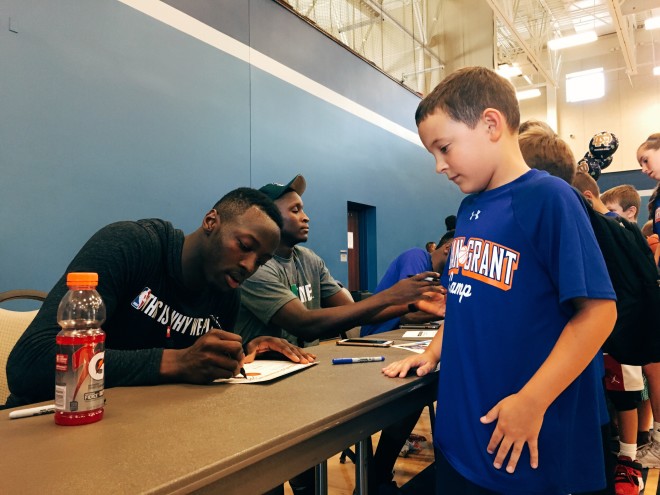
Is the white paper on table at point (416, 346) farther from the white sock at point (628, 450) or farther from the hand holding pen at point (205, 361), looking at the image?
the white sock at point (628, 450)

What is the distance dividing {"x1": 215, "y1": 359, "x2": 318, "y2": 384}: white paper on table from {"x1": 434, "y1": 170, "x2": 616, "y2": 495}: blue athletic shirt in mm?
430

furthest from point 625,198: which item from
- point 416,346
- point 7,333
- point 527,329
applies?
point 7,333

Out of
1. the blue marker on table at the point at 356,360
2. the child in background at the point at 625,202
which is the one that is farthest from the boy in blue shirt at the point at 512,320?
the child in background at the point at 625,202

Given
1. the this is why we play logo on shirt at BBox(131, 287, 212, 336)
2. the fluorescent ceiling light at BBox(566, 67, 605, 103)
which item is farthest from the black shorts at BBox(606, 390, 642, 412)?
the fluorescent ceiling light at BBox(566, 67, 605, 103)

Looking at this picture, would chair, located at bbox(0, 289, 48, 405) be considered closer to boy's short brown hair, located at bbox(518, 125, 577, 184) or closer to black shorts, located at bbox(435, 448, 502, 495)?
black shorts, located at bbox(435, 448, 502, 495)

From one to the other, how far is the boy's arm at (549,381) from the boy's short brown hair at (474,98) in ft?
1.53

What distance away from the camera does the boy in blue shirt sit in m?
0.86

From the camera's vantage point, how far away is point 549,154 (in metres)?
1.46

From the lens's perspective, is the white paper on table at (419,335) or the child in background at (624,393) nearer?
the white paper on table at (419,335)

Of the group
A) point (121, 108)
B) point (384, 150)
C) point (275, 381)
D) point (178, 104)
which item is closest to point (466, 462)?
point (275, 381)

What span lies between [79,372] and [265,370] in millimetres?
550

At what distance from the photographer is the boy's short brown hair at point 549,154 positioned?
1459 millimetres

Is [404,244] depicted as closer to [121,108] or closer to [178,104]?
[178,104]

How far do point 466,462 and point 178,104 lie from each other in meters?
3.79
